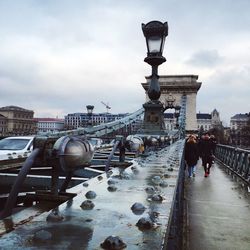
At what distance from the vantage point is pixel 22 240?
103 centimetres

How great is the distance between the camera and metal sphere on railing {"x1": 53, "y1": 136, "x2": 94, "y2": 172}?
6.45 feet

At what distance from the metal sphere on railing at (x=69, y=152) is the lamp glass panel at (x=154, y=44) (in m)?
6.04

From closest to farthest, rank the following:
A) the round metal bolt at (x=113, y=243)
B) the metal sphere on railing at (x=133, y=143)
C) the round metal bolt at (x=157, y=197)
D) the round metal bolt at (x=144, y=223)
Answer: the round metal bolt at (x=113, y=243)
the round metal bolt at (x=144, y=223)
the round metal bolt at (x=157, y=197)
the metal sphere on railing at (x=133, y=143)

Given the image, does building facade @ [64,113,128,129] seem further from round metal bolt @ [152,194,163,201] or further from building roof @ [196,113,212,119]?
building roof @ [196,113,212,119]

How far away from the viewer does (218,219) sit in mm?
5402

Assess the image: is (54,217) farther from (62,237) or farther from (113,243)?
(113,243)

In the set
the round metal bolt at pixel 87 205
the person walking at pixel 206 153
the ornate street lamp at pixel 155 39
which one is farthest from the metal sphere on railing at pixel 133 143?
the person walking at pixel 206 153

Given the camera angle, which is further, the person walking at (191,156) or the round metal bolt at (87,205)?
the person walking at (191,156)

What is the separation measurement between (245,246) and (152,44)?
487cm

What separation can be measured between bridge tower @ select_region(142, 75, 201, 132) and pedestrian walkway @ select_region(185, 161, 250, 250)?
212 feet

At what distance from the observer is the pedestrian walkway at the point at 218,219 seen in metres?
4.17

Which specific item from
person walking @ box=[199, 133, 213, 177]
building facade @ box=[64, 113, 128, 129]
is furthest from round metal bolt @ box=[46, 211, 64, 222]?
building facade @ box=[64, 113, 128, 129]

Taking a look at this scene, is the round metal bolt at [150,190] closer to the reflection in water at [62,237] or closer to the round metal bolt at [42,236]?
the reflection in water at [62,237]

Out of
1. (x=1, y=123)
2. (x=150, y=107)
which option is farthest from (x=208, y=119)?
(x=150, y=107)
